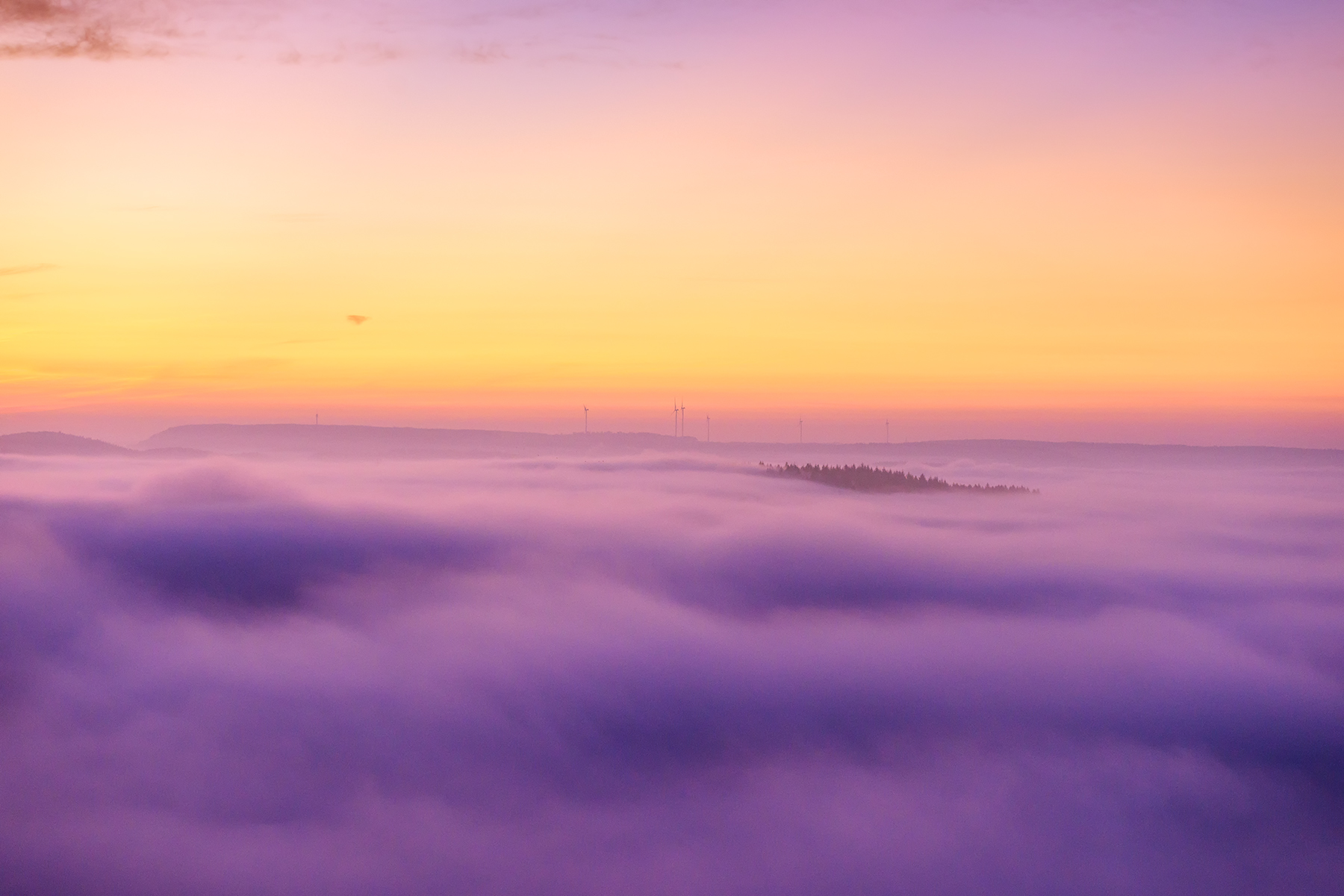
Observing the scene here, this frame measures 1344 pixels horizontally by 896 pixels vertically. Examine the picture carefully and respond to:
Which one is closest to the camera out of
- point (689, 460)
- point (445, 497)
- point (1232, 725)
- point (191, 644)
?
point (1232, 725)

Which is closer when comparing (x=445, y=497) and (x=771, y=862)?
(x=771, y=862)

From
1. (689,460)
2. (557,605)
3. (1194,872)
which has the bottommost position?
(1194,872)

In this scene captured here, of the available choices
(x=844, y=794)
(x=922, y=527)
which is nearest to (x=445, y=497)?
(x=922, y=527)

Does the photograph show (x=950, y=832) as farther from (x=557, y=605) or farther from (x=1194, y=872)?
(x=557, y=605)

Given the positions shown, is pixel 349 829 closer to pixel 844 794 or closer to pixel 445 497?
pixel 844 794

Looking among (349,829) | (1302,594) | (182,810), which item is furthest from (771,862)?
→ (1302,594)

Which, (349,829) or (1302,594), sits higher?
(1302,594)

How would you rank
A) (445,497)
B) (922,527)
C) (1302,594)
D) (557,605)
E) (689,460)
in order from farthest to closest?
(689,460) → (445,497) → (922,527) → (1302,594) → (557,605)
